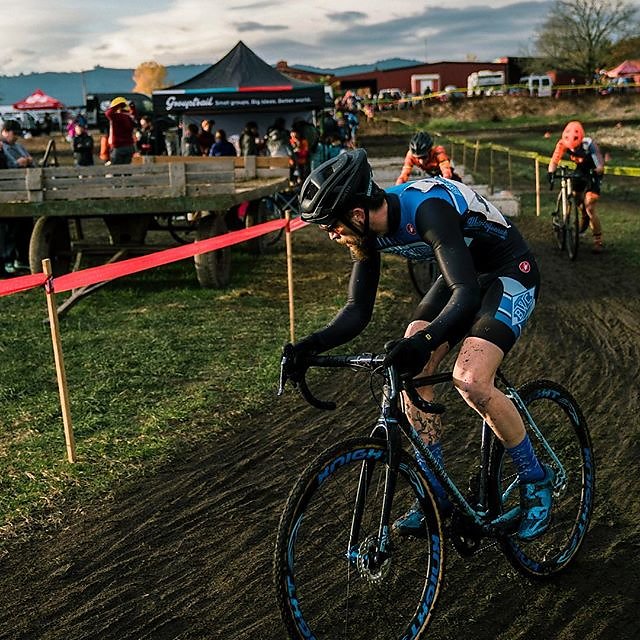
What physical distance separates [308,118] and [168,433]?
825 inches

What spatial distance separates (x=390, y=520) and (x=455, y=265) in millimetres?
1197

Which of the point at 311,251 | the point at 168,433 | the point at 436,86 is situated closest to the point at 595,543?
the point at 168,433

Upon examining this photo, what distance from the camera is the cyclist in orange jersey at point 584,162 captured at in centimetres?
1236

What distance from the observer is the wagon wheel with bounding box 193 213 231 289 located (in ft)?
37.2

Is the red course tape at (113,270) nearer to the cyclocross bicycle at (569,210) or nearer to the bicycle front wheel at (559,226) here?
the cyclocross bicycle at (569,210)

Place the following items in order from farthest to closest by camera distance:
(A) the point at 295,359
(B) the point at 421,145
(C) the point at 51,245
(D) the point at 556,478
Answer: (C) the point at 51,245
(B) the point at 421,145
(D) the point at 556,478
(A) the point at 295,359

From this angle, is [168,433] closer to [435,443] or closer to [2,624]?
[2,624]

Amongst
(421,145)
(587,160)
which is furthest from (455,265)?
(587,160)

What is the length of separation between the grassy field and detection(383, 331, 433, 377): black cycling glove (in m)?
2.82

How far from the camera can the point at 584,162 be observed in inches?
494

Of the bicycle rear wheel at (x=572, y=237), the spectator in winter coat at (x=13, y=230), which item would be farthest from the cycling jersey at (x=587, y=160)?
the spectator in winter coat at (x=13, y=230)

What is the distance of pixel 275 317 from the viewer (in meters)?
10.0

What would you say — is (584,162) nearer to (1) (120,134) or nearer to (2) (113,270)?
(2) (113,270)

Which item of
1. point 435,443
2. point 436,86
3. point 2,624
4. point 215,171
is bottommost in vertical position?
point 2,624
